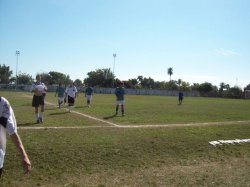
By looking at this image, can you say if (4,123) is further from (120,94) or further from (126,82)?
(126,82)

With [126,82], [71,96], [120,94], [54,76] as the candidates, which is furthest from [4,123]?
[54,76]

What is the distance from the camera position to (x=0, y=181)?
7.47m

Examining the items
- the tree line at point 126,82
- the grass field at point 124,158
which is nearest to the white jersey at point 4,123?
the grass field at point 124,158

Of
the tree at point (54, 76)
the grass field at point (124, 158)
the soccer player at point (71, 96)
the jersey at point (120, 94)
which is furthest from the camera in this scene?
the tree at point (54, 76)

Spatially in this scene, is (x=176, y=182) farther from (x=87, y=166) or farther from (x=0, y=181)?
(x=0, y=181)

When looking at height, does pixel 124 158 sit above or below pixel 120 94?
below

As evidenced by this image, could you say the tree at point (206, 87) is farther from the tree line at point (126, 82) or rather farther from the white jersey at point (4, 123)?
the white jersey at point (4, 123)

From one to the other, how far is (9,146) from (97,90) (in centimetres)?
8909

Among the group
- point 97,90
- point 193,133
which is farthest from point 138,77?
point 193,133

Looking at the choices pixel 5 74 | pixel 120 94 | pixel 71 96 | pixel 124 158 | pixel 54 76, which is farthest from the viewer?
pixel 54 76

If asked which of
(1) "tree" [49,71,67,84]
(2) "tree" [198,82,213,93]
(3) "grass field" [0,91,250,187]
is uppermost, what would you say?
(1) "tree" [49,71,67,84]

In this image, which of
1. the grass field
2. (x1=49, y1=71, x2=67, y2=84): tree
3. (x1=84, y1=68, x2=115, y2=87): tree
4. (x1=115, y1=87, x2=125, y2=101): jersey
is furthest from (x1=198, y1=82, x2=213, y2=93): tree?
the grass field

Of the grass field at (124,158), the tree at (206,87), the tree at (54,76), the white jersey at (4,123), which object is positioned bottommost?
the grass field at (124,158)

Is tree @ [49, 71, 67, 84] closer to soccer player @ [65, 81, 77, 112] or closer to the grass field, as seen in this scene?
soccer player @ [65, 81, 77, 112]
